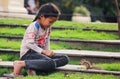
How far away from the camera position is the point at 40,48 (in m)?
8.98

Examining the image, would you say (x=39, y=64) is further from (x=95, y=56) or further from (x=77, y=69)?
(x=95, y=56)

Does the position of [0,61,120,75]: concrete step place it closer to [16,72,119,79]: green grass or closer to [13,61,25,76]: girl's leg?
[16,72,119,79]: green grass

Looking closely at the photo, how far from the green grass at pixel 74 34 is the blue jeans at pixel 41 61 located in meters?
2.48

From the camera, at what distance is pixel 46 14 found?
29.8ft

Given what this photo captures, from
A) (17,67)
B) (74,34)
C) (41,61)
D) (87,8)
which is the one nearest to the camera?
(17,67)

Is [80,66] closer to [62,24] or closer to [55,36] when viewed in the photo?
[55,36]

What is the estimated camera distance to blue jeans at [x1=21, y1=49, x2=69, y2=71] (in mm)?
8758

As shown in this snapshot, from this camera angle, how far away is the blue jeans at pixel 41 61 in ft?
28.7

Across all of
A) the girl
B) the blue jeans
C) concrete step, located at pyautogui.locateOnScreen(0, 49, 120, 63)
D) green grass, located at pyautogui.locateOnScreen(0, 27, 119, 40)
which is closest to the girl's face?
the girl

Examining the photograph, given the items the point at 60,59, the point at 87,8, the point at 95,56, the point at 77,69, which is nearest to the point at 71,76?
the point at 77,69

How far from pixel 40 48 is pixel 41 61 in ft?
0.96

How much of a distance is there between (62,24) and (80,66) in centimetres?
382

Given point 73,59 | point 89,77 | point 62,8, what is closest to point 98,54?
point 73,59

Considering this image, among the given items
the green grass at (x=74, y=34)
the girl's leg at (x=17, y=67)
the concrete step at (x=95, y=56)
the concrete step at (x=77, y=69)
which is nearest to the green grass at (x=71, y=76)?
the concrete step at (x=77, y=69)
